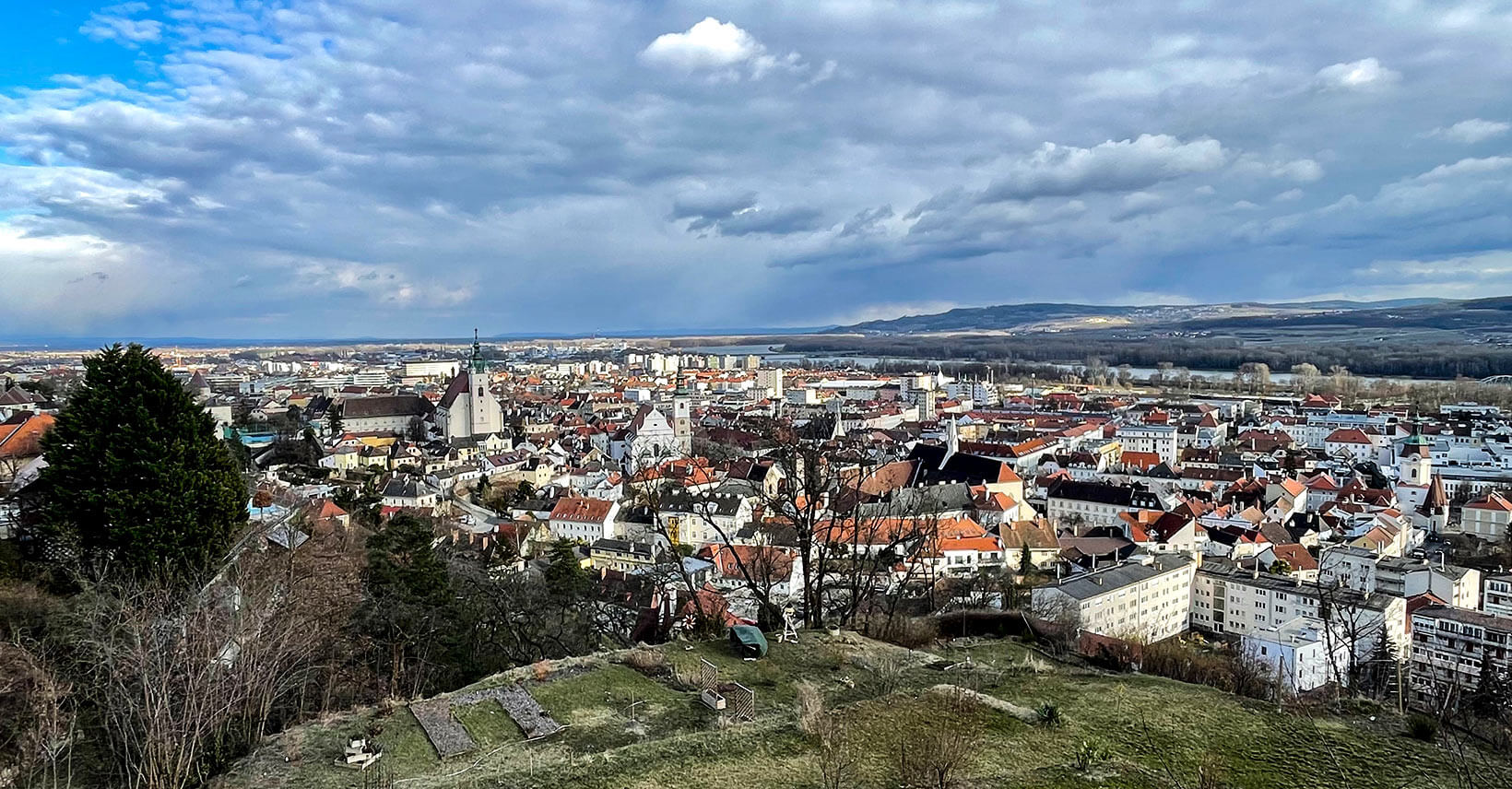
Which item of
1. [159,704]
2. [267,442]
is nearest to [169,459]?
[159,704]

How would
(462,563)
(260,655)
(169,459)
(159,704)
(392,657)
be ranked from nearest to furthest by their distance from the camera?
(159,704), (260,655), (392,657), (169,459), (462,563)

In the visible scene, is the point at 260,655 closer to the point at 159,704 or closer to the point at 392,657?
the point at 159,704

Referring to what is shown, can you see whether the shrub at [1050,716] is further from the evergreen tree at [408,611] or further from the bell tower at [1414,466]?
the bell tower at [1414,466]

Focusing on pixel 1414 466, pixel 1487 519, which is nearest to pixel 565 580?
pixel 1487 519

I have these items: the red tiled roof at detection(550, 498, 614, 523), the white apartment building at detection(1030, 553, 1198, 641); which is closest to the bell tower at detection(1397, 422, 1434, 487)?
the white apartment building at detection(1030, 553, 1198, 641)

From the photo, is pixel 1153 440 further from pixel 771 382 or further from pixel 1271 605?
pixel 771 382

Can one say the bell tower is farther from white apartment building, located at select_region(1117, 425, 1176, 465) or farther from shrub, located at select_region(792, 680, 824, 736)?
shrub, located at select_region(792, 680, 824, 736)
